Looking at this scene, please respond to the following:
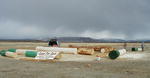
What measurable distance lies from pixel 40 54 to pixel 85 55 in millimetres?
5037

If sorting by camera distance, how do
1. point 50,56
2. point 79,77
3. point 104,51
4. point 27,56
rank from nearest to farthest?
point 79,77 → point 50,56 → point 27,56 → point 104,51

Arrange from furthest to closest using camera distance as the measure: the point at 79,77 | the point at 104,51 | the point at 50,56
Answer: the point at 104,51 → the point at 50,56 → the point at 79,77

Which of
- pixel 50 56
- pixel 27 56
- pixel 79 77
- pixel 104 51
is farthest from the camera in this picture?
pixel 104 51

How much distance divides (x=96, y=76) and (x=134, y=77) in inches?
74.4

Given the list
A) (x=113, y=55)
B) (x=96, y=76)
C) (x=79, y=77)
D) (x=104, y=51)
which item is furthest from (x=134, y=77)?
(x=104, y=51)

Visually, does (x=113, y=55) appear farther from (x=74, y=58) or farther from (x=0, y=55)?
(x=0, y=55)

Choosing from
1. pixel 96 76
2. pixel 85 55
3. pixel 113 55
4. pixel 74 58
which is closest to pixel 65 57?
pixel 74 58

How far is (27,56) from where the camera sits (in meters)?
24.8

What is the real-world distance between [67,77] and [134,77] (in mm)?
3345

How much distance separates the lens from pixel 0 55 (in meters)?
26.0

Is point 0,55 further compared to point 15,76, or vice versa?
point 0,55

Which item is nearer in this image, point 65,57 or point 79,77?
point 79,77

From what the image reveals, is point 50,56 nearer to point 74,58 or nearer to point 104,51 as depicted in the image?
point 74,58

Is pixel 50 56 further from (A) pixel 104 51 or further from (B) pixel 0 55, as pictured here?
(A) pixel 104 51
